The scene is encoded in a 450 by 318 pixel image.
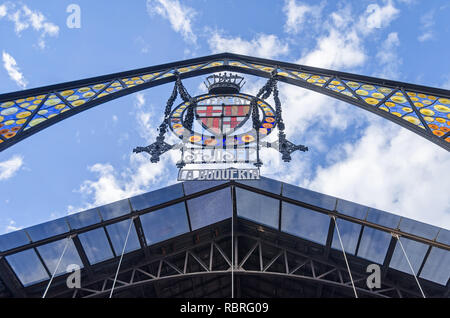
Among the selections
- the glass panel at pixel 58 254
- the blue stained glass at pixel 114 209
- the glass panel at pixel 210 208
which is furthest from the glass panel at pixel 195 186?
→ the glass panel at pixel 58 254

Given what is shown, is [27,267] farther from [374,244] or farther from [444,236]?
[444,236]

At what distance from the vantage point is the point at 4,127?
5.05 metres

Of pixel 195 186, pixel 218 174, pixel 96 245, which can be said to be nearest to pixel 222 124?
pixel 218 174

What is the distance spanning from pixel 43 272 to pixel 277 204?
895cm

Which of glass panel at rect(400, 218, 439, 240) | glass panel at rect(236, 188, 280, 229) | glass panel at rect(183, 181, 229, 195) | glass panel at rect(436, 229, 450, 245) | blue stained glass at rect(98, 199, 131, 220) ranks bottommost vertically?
glass panel at rect(436, 229, 450, 245)

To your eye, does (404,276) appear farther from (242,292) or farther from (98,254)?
(98,254)

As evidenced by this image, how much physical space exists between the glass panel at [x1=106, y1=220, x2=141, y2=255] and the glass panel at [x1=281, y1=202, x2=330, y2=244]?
5853 mm

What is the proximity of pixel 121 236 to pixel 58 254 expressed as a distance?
2.19m

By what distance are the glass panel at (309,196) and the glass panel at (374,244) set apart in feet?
4.95

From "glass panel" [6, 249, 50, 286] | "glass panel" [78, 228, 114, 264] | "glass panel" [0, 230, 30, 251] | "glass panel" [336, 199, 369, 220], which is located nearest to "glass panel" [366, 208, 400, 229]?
"glass panel" [336, 199, 369, 220]

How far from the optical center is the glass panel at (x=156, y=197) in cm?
1251

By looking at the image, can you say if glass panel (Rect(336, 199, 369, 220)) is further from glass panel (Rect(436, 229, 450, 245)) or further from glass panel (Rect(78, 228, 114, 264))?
glass panel (Rect(78, 228, 114, 264))

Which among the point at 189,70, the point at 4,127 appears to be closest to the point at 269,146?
the point at 189,70

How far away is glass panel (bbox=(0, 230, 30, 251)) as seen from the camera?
1144 centimetres
